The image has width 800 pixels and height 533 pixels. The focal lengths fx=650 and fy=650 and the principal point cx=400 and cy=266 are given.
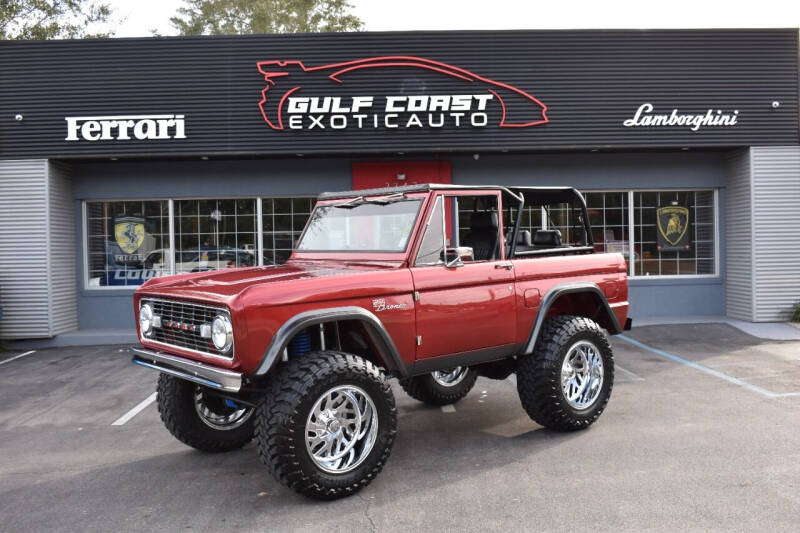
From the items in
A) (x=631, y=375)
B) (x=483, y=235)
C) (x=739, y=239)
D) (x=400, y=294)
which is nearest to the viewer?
(x=400, y=294)

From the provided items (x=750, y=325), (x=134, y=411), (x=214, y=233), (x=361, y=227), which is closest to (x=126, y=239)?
(x=214, y=233)

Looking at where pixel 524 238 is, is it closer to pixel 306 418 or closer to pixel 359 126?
pixel 306 418

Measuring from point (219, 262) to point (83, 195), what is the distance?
9.38 feet

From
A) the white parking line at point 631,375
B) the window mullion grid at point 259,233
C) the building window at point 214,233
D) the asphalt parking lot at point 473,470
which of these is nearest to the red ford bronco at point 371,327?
the asphalt parking lot at point 473,470

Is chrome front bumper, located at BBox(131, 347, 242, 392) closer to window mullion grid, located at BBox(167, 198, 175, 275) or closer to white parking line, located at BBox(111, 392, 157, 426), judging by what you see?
white parking line, located at BBox(111, 392, 157, 426)

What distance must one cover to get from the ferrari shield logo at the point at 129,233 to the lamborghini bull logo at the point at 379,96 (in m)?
3.51

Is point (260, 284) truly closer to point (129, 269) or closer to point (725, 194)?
point (129, 269)

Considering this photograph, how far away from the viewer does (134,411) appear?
7004mm

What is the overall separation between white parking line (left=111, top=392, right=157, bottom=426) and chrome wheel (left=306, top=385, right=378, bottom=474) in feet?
10.1

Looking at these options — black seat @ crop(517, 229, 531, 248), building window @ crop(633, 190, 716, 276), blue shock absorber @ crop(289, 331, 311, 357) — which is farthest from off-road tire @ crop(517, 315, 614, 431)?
building window @ crop(633, 190, 716, 276)

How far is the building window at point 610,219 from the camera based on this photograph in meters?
13.0

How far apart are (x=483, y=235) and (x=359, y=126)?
6519 mm

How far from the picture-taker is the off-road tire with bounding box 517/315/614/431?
5.57 metres

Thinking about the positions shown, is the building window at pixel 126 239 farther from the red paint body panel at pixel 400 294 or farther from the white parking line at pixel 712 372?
the white parking line at pixel 712 372
